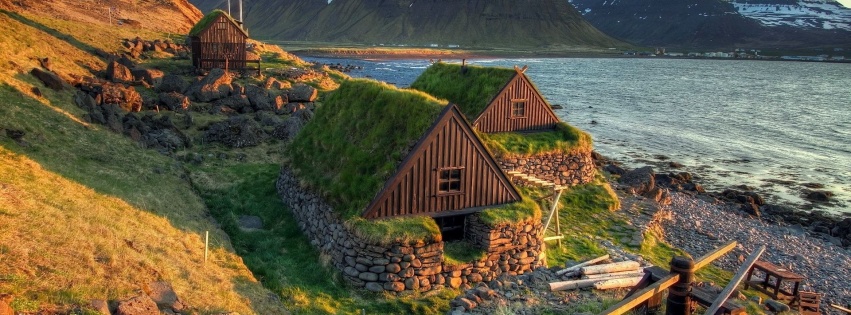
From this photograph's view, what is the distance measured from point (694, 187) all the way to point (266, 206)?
110ft

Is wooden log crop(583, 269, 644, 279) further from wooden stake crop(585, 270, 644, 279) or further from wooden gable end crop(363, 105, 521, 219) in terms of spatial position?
wooden gable end crop(363, 105, 521, 219)

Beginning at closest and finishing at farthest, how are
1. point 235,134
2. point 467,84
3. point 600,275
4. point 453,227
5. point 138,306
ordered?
point 138,306 < point 600,275 < point 453,227 < point 467,84 < point 235,134

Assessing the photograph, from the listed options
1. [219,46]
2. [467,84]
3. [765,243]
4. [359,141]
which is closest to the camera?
[359,141]

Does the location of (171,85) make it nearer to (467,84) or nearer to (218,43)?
(218,43)

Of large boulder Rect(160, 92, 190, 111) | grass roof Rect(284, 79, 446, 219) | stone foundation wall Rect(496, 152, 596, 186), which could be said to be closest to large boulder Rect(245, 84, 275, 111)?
large boulder Rect(160, 92, 190, 111)

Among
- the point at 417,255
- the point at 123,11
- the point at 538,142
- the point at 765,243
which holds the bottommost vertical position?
the point at 765,243

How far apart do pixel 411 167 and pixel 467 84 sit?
1720 centimetres

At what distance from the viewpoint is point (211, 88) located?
45.0 meters

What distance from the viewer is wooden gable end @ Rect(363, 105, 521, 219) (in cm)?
1900

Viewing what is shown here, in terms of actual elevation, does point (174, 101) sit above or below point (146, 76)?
below

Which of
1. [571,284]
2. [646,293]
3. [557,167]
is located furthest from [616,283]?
[557,167]

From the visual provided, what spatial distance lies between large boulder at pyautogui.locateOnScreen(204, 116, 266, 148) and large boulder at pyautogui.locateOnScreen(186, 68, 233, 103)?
7978 mm

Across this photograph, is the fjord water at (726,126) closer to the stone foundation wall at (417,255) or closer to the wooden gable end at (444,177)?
the stone foundation wall at (417,255)

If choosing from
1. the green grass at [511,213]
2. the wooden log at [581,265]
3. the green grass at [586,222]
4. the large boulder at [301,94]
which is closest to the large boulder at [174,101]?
the large boulder at [301,94]
